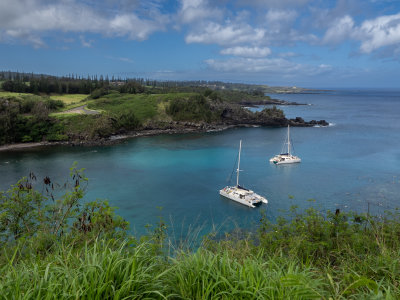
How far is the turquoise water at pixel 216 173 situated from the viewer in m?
21.3

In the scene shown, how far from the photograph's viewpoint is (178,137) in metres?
50.9

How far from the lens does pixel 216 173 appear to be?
30516 millimetres

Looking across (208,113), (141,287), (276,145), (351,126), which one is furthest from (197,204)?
(351,126)

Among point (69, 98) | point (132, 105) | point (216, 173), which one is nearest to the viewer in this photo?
point (216, 173)

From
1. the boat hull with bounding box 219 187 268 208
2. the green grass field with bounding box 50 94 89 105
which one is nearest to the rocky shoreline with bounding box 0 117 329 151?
the green grass field with bounding box 50 94 89 105

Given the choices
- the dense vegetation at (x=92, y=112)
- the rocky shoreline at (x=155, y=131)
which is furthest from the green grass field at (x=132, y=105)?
the rocky shoreline at (x=155, y=131)

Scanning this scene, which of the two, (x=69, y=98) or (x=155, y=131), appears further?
(x=69, y=98)

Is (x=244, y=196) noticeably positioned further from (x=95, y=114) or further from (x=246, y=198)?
(x=95, y=114)

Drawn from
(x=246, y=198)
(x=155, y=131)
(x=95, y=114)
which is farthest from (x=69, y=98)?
(x=246, y=198)

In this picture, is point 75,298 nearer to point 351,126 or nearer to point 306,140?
point 306,140

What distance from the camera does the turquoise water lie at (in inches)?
840

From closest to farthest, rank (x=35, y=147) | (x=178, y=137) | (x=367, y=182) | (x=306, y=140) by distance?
(x=367, y=182) → (x=35, y=147) → (x=306, y=140) → (x=178, y=137)

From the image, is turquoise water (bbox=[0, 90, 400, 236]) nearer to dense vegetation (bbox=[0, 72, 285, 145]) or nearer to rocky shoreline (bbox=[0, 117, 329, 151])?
rocky shoreline (bbox=[0, 117, 329, 151])

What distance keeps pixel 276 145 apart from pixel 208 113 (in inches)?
955
